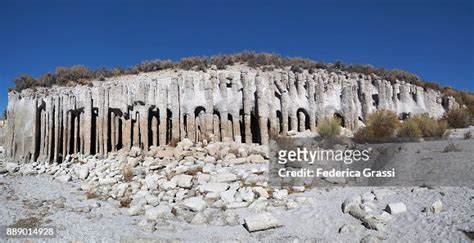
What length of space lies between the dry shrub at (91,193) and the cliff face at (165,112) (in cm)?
544

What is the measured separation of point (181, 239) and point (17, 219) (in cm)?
532

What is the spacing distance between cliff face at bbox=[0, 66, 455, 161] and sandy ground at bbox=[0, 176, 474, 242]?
8063 mm

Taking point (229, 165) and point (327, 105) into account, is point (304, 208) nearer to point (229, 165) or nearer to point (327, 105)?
point (229, 165)

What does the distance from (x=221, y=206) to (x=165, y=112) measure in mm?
10369

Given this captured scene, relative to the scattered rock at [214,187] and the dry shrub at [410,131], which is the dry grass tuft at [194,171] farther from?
the dry shrub at [410,131]

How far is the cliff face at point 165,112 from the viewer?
20.2m

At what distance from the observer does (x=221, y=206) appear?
10.8 meters

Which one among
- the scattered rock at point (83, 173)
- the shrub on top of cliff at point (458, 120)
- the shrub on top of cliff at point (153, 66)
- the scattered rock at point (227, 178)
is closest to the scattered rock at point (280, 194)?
the scattered rock at point (227, 178)

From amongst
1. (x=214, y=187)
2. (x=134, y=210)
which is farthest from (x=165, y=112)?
(x=134, y=210)

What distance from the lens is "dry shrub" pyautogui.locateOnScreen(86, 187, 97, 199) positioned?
13602mm

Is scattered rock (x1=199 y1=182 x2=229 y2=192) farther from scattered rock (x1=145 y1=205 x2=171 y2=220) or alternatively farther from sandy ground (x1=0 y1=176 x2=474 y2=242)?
sandy ground (x1=0 y1=176 x2=474 y2=242)

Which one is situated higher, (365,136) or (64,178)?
(365,136)

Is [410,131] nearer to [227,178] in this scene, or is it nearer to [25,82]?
[227,178]

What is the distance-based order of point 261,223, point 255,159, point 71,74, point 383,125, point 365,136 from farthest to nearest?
point 71,74
point 383,125
point 365,136
point 255,159
point 261,223
